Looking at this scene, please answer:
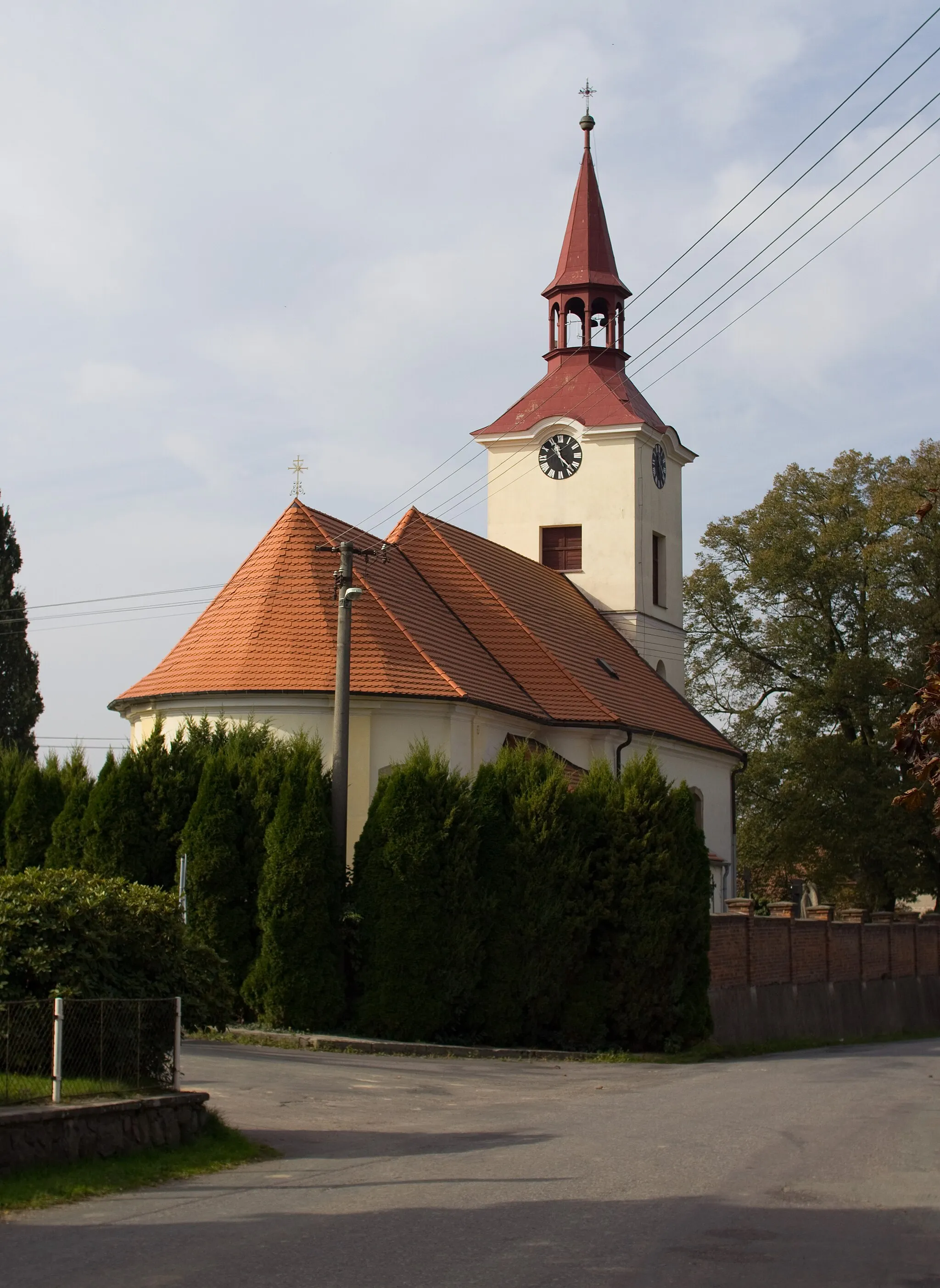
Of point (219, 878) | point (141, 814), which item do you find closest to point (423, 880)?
point (219, 878)

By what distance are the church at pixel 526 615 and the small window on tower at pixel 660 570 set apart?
7 cm

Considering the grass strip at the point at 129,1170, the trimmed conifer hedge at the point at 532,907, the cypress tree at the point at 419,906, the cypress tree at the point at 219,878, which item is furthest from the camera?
the cypress tree at the point at 219,878

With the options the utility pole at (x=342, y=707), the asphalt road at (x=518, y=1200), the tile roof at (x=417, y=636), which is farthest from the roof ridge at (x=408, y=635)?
the asphalt road at (x=518, y=1200)

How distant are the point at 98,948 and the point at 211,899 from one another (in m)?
10.3

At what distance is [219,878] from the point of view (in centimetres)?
2167

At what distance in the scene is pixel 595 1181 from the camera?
9.90 meters

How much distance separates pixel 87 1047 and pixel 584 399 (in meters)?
30.9

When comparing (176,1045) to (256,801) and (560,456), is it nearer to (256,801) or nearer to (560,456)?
(256,801)

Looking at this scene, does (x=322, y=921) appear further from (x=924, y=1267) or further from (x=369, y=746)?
(x=924, y=1267)

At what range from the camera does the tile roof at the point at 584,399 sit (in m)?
39.2

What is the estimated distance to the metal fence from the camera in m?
10.3

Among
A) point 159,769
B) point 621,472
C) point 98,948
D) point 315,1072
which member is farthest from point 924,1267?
point 621,472

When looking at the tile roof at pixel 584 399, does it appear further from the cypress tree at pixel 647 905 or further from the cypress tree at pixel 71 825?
the cypress tree at pixel 71 825

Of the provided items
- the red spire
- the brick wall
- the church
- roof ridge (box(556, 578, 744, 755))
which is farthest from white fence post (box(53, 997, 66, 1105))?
the red spire
